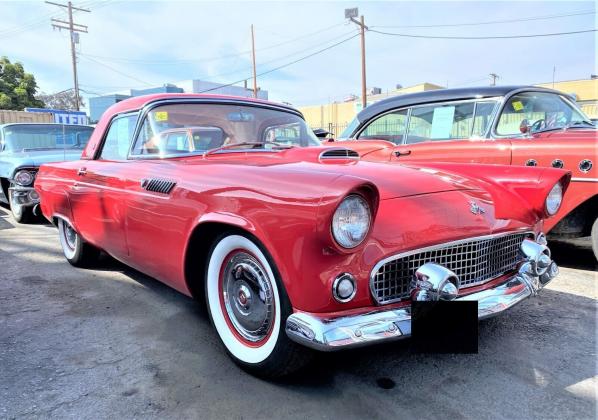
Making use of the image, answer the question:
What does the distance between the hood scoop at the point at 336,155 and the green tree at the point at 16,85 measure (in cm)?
3200

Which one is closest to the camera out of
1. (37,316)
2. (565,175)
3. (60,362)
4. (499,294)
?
(499,294)

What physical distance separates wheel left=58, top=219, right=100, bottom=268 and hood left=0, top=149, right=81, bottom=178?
95.2 inches

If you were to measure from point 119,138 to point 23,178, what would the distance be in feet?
12.1

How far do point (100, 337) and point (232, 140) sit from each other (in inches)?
58.8

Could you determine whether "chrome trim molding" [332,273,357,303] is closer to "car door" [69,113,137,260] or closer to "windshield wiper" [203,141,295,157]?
"windshield wiper" [203,141,295,157]

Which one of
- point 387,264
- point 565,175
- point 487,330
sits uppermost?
point 565,175

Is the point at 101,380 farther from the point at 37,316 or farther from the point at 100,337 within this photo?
the point at 37,316

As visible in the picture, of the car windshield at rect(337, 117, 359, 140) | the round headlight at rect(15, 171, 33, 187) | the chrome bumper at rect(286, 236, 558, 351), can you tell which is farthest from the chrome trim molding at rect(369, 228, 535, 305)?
the round headlight at rect(15, 171, 33, 187)

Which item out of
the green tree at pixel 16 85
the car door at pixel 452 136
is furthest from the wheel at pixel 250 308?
the green tree at pixel 16 85

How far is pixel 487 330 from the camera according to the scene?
8.65 ft

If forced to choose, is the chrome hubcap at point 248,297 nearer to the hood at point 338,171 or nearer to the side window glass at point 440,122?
the hood at point 338,171

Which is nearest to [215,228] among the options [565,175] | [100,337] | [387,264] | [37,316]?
[387,264]

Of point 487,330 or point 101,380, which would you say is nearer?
point 101,380

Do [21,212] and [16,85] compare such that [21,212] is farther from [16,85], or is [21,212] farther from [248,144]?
[16,85]
